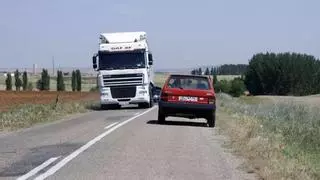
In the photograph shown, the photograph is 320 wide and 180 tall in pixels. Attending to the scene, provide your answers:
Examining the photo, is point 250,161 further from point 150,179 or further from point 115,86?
point 115,86

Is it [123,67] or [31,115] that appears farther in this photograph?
[123,67]

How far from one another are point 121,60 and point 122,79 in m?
1.08

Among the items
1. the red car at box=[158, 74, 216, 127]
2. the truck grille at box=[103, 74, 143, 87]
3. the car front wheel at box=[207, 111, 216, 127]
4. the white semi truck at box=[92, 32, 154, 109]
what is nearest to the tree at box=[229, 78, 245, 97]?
the white semi truck at box=[92, 32, 154, 109]

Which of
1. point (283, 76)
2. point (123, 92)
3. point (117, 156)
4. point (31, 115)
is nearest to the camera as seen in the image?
point (117, 156)

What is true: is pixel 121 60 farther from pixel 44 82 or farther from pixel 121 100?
pixel 44 82

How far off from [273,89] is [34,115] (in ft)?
380

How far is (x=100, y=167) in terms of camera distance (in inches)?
466

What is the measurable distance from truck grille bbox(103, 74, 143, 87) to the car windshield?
13053 millimetres

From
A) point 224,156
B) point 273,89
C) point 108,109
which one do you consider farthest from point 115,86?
point 273,89

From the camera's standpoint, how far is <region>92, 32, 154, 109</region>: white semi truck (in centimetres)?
3650

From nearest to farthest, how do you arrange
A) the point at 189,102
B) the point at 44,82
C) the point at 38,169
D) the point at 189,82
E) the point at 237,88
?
the point at 38,169
the point at 189,102
the point at 189,82
the point at 44,82
the point at 237,88

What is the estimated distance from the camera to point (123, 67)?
36.7 metres

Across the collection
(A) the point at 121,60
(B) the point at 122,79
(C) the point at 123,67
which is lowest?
(B) the point at 122,79

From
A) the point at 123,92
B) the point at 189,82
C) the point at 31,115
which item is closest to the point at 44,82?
the point at 123,92
